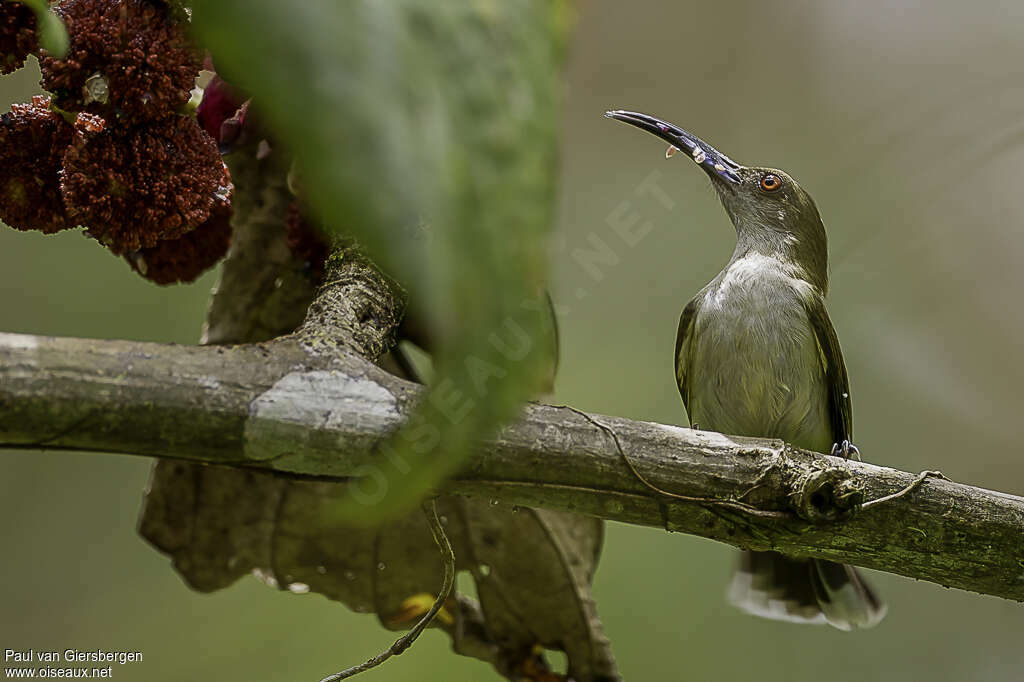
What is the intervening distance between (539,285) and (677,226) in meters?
Answer: 1.89

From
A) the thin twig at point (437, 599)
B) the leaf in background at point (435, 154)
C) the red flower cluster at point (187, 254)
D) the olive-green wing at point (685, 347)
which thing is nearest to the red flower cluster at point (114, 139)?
the red flower cluster at point (187, 254)

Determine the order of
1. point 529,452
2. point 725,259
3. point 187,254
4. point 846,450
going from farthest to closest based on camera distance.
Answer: point 725,259, point 846,450, point 187,254, point 529,452

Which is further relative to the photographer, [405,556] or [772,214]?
[772,214]

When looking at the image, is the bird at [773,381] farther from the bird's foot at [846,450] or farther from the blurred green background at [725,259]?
the blurred green background at [725,259]

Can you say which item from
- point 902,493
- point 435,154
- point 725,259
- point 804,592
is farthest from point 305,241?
point 725,259

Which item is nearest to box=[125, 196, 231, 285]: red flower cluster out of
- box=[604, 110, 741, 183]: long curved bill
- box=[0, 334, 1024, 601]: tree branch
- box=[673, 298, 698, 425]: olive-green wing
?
box=[0, 334, 1024, 601]: tree branch

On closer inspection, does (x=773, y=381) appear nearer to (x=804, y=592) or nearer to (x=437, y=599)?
(x=804, y=592)

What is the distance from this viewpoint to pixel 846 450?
1.24 metres

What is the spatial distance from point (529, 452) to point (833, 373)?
31.4 inches

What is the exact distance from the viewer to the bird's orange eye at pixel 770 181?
1478mm

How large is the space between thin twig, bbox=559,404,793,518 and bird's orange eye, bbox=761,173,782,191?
87 centimetres

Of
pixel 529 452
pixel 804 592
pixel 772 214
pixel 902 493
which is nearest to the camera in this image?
pixel 529 452

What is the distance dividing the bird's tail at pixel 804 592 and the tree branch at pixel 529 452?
0.53 metres

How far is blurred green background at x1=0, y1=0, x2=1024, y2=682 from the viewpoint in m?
1.65
